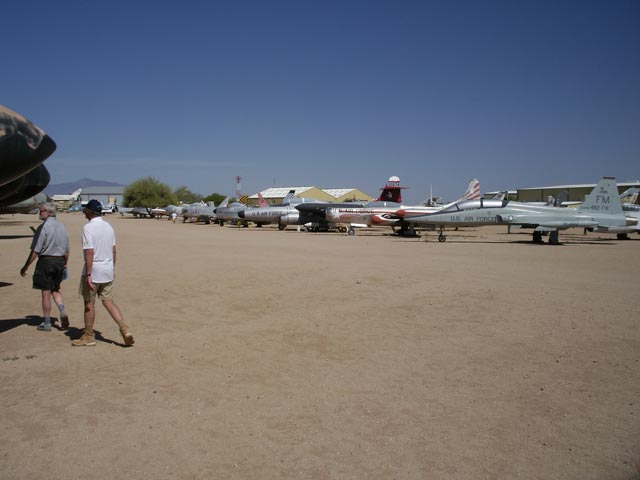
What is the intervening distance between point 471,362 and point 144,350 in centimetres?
398

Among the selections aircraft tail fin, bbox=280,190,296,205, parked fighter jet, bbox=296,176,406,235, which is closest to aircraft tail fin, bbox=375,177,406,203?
parked fighter jet, bbox=296,176,406,235

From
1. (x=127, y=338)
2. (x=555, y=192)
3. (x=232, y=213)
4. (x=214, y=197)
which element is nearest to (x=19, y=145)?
(x=127, y=338)

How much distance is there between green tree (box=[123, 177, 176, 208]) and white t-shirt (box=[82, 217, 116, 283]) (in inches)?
2954

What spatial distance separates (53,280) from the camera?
6.83 m

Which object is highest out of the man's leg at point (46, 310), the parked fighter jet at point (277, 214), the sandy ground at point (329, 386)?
the parked fighter jet at point (277, 214)

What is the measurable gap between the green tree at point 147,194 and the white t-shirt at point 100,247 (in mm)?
75041

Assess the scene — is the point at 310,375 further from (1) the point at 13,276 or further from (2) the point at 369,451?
(1) the point at 13,276

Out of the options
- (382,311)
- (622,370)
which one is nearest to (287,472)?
(622,370)

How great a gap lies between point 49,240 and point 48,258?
0.86ft

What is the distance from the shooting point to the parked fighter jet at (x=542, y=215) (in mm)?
22703

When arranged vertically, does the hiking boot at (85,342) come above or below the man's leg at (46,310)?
below

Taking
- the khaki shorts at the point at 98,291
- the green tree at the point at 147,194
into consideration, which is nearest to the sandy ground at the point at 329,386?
the khaki shorts at the point at 98,291

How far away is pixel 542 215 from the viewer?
22.9m

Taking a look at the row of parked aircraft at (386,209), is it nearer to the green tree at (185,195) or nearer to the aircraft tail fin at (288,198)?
the aircraft tail fin at (288,198)
